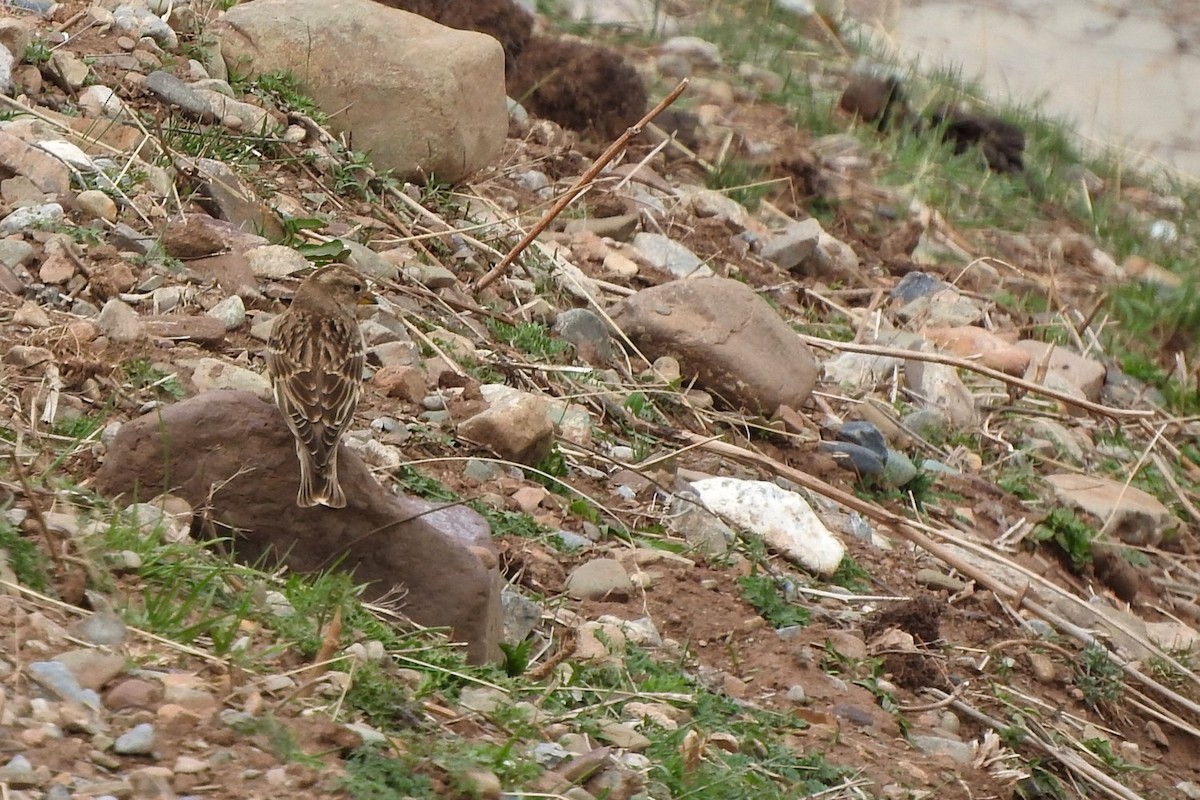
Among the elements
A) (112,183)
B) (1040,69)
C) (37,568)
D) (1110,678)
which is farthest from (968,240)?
(37,568)

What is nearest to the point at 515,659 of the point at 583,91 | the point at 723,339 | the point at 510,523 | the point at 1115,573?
the point at 510,523

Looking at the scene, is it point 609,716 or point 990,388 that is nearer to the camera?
point 609,716

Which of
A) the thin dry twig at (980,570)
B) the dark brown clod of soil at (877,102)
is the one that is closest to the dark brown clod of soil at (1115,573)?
the thin dry twig at (980,570)

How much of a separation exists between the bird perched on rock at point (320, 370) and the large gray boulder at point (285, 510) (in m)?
0.07

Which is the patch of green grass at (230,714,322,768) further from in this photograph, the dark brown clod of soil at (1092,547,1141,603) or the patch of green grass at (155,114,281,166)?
the dark brown clod of soil at (1092,547,1141,603)

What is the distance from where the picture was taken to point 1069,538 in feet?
25.3

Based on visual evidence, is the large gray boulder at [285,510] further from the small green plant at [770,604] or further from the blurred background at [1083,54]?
the blurred background at [1083,54]

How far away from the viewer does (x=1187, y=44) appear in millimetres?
15508

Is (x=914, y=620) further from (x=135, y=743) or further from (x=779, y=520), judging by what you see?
(x=135, y=743)

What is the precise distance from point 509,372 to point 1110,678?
2560 millimetres

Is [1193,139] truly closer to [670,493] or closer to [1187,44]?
[1187,44]

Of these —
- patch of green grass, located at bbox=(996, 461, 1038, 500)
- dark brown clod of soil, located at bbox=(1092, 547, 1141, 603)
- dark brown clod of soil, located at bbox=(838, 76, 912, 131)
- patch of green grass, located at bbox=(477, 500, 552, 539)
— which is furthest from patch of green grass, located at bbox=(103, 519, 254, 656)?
dark brown clod of soil, located at bbox=(838, 76, 912, 131)

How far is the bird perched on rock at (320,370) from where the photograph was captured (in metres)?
4.77

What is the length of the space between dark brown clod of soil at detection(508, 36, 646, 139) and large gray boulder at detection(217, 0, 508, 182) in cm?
197
